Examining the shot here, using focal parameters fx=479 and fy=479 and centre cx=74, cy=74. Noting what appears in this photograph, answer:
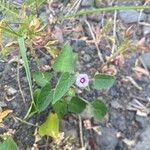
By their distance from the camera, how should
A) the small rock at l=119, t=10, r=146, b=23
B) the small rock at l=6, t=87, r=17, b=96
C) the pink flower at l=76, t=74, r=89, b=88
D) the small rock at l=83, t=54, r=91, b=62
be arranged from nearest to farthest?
the pink flower at l=76, t=74, r=89, b=88, the small rock at l=6, t=87, r=17, b=96, the small rock at l=83, t=54, r=91, b=62, the small rock at l=119, t=10, r=146, b=23

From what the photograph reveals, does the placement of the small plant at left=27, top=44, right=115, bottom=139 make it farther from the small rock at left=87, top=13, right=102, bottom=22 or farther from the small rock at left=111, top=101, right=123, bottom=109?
the small rock at left=87, top=13, right=102, bottom=22

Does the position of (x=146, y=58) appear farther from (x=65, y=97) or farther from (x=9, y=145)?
(x=9, y=145)

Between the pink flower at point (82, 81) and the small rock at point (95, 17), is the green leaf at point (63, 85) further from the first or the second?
the small rock at point (95, 17)

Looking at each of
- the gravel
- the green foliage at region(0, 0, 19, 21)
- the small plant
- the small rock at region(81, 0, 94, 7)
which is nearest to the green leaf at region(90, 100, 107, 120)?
the small plant

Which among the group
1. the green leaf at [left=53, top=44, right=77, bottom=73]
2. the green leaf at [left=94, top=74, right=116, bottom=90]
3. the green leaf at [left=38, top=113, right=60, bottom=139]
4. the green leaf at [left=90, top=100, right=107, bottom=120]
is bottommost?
the green leaf at [left=38, top=113, right=60, bottom=139]

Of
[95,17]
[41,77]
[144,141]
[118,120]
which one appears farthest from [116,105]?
[95,17]

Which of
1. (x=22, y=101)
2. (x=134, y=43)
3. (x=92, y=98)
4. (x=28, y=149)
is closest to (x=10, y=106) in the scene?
(x=22, y=101)
